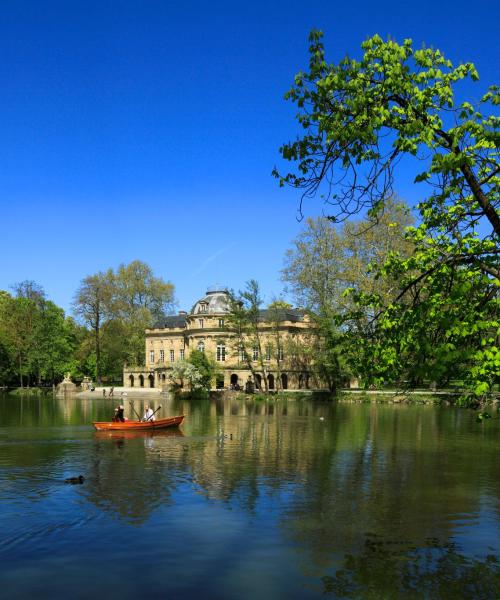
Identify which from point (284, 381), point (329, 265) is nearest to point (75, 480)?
point (329, 265)

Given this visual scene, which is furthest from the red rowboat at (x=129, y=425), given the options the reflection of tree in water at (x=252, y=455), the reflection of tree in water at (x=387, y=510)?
the reflection of tree in water at (x=387, y=510)

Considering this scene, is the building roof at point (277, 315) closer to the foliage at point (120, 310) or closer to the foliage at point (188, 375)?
the foliage at point (188, 375)

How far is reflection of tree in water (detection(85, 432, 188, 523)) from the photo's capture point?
16672 mm

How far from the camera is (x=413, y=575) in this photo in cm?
1173

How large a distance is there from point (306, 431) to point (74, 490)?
19391mm

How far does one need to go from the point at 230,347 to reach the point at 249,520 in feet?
198

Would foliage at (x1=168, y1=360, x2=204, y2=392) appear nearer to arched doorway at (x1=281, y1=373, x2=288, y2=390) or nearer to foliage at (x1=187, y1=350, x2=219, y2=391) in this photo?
foliage at (x1=187, y1=350, x2=219, y2=391)

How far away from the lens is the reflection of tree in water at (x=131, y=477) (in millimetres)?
16672

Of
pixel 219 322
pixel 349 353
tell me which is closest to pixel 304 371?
pixel 219 322

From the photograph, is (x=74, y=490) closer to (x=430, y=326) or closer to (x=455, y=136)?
(x=430, y=326)

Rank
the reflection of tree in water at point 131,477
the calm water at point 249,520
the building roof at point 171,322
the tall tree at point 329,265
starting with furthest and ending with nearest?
1. the building roof at point 171,322
2. the tall tree at point 329,265
3. the reflection of tree in water at point 131,477
4. the calm water at point 249,520

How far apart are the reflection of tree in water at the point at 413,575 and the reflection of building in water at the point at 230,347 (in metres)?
54.7

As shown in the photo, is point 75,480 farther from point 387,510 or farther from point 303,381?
point 303,381

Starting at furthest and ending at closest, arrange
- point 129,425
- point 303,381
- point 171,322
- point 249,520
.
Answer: point 171,322 → point 303,381 → point 129,425 → point 249,520
